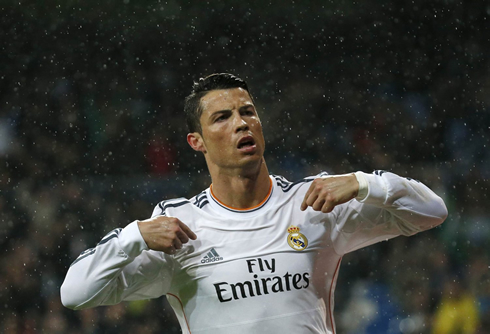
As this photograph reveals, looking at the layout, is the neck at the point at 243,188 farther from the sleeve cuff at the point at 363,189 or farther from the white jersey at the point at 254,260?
the sleeve cuff at the point at 363,189

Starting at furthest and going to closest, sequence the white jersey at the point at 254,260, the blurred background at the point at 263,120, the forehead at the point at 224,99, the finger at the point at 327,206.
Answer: the blurred background at the point at 263,120
the forehead at the point at 224,99
the white jersey at the point at 254,260
the finger at the point at 327,206

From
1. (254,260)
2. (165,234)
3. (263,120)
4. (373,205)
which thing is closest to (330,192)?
(373,205)

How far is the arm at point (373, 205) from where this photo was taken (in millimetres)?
2637

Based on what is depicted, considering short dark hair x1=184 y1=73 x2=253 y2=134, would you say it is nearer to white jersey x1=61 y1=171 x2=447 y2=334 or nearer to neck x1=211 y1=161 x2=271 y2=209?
neck x1=211 y1=161 x2=271 y2=209

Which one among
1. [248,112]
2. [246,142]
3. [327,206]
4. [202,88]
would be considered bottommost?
[327,206]

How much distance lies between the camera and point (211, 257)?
2.82 meters

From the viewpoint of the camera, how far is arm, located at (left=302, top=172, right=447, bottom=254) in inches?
104

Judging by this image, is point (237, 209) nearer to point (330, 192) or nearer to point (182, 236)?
point (182, 236)

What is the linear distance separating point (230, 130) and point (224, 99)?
0.18 meters

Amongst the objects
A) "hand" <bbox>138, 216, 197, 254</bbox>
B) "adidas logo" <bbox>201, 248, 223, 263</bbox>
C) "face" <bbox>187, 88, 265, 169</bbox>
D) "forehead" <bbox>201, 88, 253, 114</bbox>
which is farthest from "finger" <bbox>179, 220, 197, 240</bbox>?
"forehead" <bbox>201, 88, 253, 114</bbox>

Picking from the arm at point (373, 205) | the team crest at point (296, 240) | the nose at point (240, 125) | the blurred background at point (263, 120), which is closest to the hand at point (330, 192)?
the arm at point (373, 205)

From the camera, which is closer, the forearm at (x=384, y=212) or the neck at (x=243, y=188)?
the forearm at (x=384, y=212)

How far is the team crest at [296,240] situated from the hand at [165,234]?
437mm

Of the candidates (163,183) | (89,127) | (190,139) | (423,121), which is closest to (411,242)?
(423,121)
